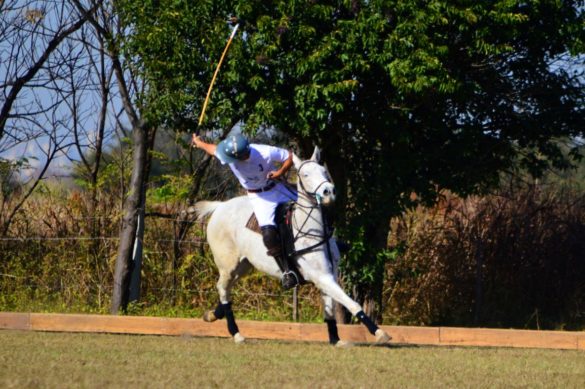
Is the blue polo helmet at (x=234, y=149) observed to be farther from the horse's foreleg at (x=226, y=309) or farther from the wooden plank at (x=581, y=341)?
the wooden plank at (x=581, y=341)

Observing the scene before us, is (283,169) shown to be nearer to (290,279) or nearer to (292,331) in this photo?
(290,279)

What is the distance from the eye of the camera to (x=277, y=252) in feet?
32.9

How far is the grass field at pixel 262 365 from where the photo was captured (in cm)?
724

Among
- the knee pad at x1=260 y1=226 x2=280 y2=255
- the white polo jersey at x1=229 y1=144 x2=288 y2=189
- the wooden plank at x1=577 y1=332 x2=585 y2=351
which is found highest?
the white polo jersey at x1=229 y1=144 x2=288 y2=189

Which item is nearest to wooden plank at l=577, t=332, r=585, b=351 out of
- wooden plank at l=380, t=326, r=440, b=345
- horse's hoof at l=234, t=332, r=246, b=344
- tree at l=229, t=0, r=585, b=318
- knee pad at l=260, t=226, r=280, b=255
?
wooden plank at l=380, t=326, r=440, b=345

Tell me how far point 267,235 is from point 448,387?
330 cm

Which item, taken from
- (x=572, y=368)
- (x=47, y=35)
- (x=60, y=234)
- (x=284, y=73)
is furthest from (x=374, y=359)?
(x=47, y=35)

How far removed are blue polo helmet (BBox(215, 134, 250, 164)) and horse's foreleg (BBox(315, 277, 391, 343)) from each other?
143 centimetres

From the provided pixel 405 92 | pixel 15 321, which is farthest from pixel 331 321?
pixel 15 321

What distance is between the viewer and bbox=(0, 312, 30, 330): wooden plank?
468 inches

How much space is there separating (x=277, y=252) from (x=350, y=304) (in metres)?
0.92

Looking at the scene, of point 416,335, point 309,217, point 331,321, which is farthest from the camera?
point 416,335

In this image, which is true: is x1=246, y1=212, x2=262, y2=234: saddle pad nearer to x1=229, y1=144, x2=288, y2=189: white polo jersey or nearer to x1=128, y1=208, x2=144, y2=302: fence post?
x1=229, y1=144, x2=288, y2=189: white polo jersey

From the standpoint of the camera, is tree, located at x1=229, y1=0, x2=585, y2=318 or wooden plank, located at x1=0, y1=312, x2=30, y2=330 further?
wooden plank, located at x1=0, y1=312, x2=30, y2=330
